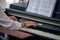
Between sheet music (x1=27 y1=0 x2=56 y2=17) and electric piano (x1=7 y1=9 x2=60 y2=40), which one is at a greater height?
sheet music (x1=27 y1=0 x2=56 y2=17)

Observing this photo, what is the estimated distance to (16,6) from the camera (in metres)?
2.09

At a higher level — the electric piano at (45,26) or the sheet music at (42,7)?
the sheet music at (42,7)

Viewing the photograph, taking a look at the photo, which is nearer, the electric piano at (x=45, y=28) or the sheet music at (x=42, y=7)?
the electric piano at (x=45, y=28)

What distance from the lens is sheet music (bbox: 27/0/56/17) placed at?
1.73 meters

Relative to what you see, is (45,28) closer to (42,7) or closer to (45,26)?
(45,26)

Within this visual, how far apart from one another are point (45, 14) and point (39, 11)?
0.32ft

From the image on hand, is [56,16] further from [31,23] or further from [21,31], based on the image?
[21,31]

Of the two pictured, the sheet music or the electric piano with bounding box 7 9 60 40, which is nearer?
the electric piano with bounding box 7 9 60 40

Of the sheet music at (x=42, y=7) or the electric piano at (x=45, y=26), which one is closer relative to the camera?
the electric piano at (x=45, y=26)

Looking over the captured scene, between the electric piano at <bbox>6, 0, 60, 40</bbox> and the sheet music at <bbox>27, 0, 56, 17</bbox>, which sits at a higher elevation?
the sheet music at <bbox>27, 0, 56, 17</bbox>

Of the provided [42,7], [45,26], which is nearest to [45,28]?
[45,26]

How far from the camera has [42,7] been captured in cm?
181

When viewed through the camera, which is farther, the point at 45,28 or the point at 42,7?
the point at 42,7

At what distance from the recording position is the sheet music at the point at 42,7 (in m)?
1.73
